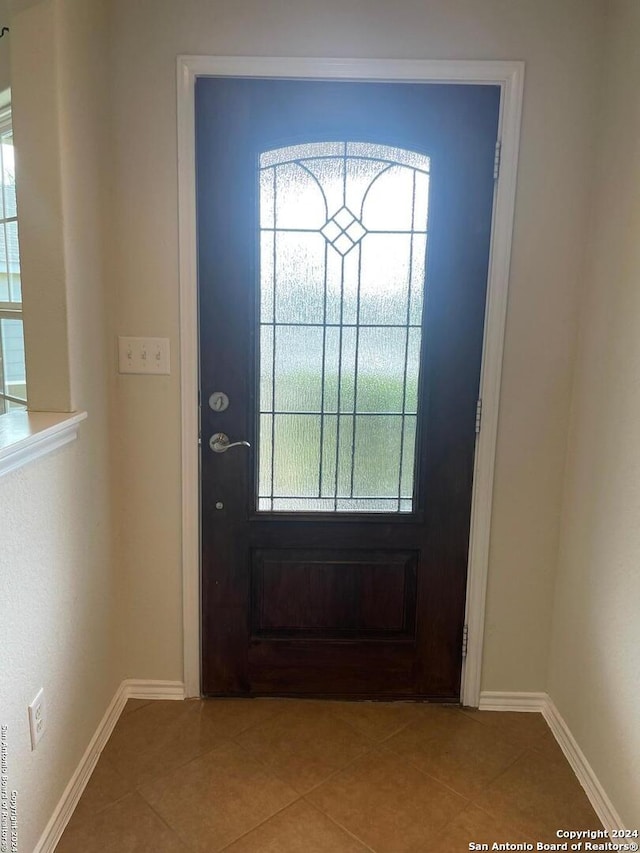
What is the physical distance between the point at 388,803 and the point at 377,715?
1.29 ft

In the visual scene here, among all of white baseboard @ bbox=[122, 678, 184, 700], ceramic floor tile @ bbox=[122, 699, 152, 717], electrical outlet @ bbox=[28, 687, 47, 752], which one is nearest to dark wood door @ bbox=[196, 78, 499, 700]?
white baseboard @ bbox=[122, 678, 184, 700]

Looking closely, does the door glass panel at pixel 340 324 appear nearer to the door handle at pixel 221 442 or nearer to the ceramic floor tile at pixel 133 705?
the door handle at pixel 221 442

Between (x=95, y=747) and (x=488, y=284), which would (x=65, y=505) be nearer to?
(x=95, y=747)

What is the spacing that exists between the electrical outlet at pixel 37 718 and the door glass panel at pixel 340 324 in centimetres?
87

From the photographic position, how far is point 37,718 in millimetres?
1485

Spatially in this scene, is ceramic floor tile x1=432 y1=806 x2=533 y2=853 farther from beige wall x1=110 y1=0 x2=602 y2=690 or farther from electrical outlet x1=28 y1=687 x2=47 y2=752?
electrical outlet x1=28 y1=687 x2=47 y2=752

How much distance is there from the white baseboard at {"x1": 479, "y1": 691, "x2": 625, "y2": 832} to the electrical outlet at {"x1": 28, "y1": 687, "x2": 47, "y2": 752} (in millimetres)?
1472

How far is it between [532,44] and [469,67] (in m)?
0.21

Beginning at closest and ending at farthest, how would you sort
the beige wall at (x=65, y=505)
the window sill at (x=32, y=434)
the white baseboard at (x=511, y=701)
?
the window sill at (x=32, y=434) → the beige wall at (x=65, y=505) → the white baseboard at (x=511, y=701)

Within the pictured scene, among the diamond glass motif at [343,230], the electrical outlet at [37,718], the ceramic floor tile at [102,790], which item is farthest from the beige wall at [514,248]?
the electrical outlet at [37,718]

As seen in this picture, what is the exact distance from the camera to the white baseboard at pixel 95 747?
1.58m

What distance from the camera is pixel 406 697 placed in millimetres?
2211

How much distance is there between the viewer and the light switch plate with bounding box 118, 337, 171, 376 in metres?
2.00

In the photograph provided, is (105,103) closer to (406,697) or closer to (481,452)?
(481,452)
